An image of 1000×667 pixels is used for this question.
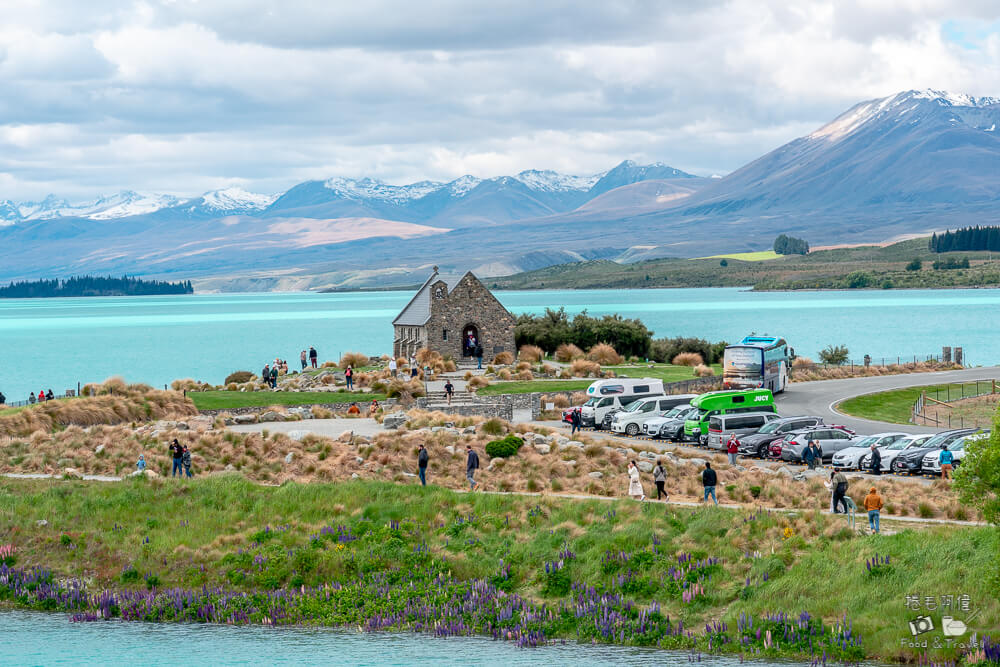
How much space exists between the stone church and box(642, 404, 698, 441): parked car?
81.8ft

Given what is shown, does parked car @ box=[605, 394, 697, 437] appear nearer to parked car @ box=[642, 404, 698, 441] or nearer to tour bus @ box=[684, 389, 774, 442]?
parked car @ box=[642, 404, 698, 441]

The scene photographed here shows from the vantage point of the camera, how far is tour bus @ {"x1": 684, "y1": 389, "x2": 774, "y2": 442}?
44312mm

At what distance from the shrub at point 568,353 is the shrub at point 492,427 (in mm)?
34138

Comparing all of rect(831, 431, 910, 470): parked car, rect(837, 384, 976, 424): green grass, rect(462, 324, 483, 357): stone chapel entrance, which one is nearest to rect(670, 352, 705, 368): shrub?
rect(462, 324, 483, 357): stone chapel entrance

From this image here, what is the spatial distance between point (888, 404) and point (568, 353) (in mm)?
24311

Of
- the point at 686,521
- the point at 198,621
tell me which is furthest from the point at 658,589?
the point at 198,621

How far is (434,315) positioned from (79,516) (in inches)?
1734

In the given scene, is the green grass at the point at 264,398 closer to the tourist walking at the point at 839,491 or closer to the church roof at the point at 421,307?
the church roof at the point at 421,307

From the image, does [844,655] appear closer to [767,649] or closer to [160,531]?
[767,649]

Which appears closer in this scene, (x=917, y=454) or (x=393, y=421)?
(x=917, y=454)

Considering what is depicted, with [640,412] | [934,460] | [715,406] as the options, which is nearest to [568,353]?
[640,412]

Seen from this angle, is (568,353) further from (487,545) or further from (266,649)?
(266,649)

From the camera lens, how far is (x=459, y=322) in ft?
233

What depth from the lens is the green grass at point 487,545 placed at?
67.8ft
